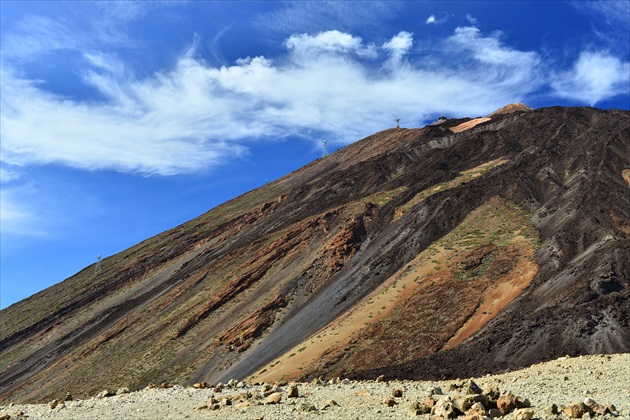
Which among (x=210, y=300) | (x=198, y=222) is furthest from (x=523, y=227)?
(x=198, y=222)

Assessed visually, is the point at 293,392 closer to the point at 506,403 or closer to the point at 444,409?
the point at 444,409

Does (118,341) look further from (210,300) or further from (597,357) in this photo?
(597,357)

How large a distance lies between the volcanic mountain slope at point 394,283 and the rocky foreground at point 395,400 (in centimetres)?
928

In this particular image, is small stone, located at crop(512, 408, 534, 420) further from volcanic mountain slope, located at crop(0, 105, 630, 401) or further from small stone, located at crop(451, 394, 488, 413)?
volcanic mountain slope, located at crop(0, 105, 630, 401)

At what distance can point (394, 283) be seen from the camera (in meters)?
44.6

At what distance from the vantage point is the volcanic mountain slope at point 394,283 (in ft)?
106

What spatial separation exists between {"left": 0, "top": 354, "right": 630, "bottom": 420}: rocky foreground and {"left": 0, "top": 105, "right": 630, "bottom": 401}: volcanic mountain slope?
30.4 feet

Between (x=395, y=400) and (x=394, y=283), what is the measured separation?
97.7 ft

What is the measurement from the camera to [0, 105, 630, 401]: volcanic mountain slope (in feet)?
106

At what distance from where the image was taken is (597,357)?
21266 mm

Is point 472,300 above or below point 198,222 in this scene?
below

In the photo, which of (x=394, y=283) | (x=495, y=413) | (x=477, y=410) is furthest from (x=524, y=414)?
(x=394, y=283)

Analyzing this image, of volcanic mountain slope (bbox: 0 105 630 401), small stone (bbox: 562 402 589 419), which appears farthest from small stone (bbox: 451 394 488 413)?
volcanic mountain slope (bbox: 0 105 630 401)

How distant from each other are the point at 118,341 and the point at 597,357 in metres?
55.3
